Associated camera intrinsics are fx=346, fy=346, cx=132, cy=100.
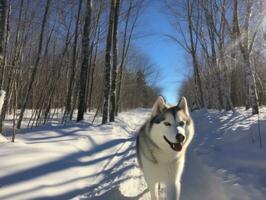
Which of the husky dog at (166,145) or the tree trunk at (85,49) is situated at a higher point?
the tree trunk at (85,49)

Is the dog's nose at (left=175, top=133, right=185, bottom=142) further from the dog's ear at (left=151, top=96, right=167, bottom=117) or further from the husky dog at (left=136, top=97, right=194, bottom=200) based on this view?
the dog's ear at (left=151, top=96, right=167, bottom=117)

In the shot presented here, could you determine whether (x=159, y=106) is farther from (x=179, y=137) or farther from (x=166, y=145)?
(x=179, y=137)

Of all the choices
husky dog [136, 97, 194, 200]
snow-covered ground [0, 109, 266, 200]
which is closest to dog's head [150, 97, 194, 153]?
husky dog [136, 97, 194, 200]

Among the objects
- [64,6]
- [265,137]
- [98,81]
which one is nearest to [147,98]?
[98,81]

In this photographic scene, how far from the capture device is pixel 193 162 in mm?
8883

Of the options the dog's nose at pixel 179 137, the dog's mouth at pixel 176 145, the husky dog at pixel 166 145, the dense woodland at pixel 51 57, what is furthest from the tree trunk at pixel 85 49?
the dog's nose at pixel 179 137

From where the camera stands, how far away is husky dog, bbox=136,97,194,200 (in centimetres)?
466

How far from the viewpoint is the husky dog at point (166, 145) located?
466 cm

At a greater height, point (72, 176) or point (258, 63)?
point (258, 63)

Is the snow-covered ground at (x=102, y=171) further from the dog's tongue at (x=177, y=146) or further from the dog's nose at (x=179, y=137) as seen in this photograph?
Answer: the dog's nose at (x=179, y=137)

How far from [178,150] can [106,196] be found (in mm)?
1438

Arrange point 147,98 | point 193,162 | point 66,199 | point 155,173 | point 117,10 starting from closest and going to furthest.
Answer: point 66,199 → point 155,173 → point 193,162 → point 117,10 → point 147,98

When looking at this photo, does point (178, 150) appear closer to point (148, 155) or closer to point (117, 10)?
point (148, 155)

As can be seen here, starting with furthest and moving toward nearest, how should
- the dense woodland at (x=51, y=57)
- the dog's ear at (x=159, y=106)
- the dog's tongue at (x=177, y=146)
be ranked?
the dense woodland at (x=51, y=57)
the dog's ear at (x=159, y=106)
the dog's tongue at (x=177, y=146)
